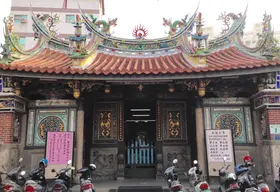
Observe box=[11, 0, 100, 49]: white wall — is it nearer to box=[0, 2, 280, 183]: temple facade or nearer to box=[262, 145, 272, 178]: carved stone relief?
box=[0, 2, 280, 183]: temple facade

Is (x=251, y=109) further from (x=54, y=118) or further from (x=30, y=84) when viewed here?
(x=30, y=84)

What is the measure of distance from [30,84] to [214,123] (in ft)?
20.0

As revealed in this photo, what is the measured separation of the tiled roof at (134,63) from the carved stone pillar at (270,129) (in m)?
1.10

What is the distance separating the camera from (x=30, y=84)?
28.4 ft

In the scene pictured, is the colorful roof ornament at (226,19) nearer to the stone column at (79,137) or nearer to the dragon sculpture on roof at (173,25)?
the dragon sculpture on roof at (173,25)

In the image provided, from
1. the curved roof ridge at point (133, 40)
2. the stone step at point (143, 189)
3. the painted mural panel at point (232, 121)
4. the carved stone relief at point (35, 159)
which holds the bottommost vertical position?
the stone step at point (143, 189)

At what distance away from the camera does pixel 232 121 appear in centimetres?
873

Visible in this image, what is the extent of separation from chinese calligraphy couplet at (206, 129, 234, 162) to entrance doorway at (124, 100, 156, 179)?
9.98 feet

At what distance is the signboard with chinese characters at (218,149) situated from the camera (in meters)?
8.03

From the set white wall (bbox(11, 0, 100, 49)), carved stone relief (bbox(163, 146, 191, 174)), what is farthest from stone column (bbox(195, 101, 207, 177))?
white wall (bbox(11, 0, 100, 49))

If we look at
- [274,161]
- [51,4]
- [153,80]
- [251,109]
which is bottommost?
[274,161]

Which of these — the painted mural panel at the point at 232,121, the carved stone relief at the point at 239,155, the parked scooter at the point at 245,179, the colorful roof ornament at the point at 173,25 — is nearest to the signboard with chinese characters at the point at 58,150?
the painted mural panel at the point at 232,121

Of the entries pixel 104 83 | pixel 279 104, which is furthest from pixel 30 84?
pixel 279 104

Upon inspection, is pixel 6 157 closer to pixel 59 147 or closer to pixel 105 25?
pixel 59 147
